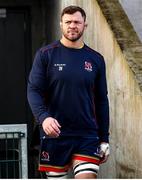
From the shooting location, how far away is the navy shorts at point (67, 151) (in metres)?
4.60

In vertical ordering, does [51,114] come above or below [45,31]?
below

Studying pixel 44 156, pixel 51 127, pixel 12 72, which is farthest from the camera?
pixel 12 72

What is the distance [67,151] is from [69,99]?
41 centimetres

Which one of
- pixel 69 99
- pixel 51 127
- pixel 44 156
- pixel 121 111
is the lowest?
pixel 44 156

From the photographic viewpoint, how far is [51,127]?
4305mm

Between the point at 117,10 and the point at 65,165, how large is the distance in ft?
8.65

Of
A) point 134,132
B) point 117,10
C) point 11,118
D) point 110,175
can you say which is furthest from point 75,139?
point 11,118

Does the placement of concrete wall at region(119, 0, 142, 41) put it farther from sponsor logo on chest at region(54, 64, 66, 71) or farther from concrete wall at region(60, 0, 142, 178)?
sponsor logo on chest at region(54, 64, 66, 71)

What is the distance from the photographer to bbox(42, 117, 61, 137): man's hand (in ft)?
14.1

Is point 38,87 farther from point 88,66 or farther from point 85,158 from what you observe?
point 85,158

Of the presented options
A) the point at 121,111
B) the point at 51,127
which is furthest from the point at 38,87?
the point at 121,111

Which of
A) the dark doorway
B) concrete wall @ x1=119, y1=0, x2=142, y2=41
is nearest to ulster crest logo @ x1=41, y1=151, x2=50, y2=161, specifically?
concrete wall @ x1=119, y1=0, x2=142, y2=41

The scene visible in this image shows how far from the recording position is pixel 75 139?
4.61 m

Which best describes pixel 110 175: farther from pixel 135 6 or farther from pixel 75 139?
pixel 135 6
